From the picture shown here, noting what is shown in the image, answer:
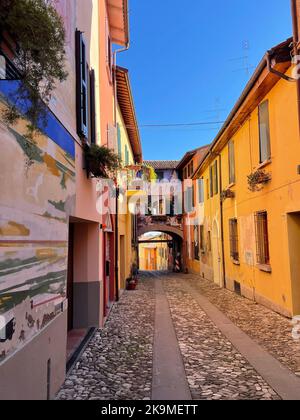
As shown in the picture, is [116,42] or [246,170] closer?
[246,170]

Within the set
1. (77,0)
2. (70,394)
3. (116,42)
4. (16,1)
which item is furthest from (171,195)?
(16,1)

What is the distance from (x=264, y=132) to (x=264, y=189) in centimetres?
144

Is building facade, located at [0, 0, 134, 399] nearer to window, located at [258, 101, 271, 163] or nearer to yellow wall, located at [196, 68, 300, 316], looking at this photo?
yellow wall, located at [196, 68, 300, 316]

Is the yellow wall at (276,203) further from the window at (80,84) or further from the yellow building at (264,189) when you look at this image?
the window at (80,84)

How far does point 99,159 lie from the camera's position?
20.7 feet

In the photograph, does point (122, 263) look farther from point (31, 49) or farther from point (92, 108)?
point (31, 49)

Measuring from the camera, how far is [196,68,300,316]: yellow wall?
766 centimetres

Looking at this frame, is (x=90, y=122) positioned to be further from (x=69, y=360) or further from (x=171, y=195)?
(x=171, y=195)

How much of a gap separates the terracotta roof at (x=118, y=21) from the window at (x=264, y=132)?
4815mm

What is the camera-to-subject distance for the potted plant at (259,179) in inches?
351

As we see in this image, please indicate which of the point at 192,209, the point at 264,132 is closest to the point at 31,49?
the point at 264,132

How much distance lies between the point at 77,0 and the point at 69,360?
18.7ft

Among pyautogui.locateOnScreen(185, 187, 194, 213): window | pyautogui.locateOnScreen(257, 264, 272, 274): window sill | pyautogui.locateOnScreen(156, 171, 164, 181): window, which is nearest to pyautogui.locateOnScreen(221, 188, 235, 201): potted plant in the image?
pyautogui.locateOnScreen(257, 264, 272, 274): window sill
